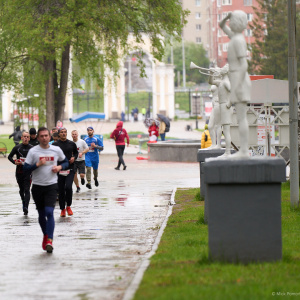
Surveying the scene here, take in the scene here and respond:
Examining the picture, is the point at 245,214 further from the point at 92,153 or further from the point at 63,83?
the point at 63,83

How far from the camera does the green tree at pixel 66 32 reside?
34.8 metres

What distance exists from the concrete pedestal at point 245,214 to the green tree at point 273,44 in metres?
62.5

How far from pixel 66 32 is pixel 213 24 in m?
107

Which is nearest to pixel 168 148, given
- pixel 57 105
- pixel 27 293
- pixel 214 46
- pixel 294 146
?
pixel 57 105

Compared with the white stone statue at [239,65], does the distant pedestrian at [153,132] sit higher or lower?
lower

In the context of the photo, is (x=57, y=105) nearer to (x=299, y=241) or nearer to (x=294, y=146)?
(x=294, y=146)

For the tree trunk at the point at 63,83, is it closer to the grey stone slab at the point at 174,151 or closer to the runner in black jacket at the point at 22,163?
the grey stone slab at the point at 174,151

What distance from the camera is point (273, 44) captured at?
72.9 m

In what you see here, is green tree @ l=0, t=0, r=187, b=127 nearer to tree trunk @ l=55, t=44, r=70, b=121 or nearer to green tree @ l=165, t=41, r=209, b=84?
tree trunk @ l=55, t=44, r=70, b=121

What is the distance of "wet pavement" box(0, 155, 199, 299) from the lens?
895cm

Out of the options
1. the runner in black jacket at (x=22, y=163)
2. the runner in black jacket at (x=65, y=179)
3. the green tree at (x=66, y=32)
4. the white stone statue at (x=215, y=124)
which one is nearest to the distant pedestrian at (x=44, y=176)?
the runner in black jacket at (x=65, y=179)

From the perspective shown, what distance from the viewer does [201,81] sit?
145750mm

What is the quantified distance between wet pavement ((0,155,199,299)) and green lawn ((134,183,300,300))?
1.08ft

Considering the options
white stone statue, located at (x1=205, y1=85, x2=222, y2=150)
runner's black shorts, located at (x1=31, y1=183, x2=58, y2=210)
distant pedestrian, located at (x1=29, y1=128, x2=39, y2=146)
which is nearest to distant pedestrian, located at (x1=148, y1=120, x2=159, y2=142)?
white stone statue, located at (x1=205, y1=85, x2=222, y2=150)
